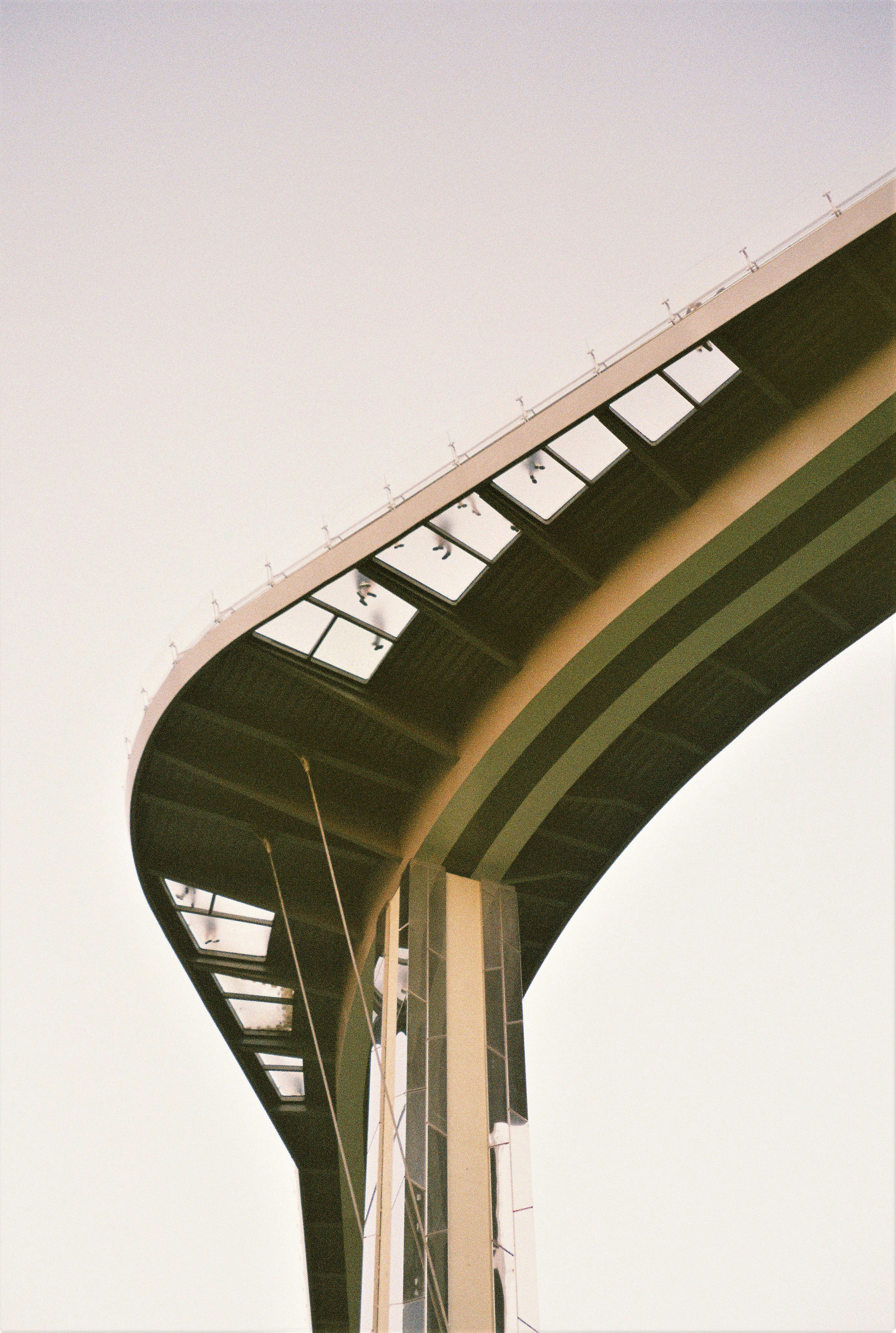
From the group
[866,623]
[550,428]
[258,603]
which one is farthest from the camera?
[866,623]

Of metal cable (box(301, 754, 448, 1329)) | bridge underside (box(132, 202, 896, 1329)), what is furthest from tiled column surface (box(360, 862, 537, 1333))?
bridge underside (box(132, 202, 896, 1329))

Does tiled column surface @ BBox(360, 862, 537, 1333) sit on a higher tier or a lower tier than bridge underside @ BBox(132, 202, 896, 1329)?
lower

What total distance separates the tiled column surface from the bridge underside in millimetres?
1072

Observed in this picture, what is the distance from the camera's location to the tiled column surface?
40.7 ft

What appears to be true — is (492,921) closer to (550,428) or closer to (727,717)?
(727,717)

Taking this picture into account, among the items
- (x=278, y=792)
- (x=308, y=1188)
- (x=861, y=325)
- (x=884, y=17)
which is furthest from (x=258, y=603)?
(x=308, y=1188)

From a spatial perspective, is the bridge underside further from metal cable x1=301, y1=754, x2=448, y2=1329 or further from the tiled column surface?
the tiled column surface

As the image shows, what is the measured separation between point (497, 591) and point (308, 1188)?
17838 millimetres

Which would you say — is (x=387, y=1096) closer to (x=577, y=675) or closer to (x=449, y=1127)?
(x=449, y=1127)

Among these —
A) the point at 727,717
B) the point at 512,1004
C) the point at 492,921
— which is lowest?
Answer: the point at 512,1004

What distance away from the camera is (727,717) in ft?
53.6

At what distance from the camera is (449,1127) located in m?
13.4

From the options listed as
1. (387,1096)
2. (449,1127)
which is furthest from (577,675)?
(387,1096)

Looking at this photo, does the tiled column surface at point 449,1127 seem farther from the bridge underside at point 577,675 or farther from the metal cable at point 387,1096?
the bridge underside at point 577,675
